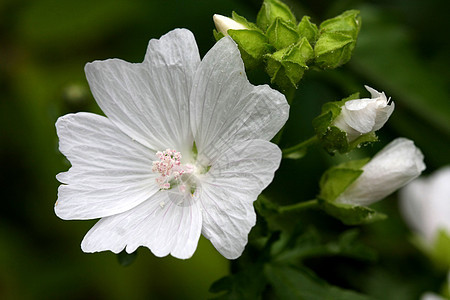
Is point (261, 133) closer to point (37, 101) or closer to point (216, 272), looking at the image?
point (216, 272)

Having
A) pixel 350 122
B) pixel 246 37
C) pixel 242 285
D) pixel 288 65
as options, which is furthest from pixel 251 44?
pixel 242 285

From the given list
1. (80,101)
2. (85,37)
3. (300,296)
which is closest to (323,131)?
(300,296)

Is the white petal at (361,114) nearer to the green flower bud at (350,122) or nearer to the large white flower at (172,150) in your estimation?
the green flower bud at (350,122)

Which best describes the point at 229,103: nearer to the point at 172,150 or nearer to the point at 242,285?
the point at 172,150

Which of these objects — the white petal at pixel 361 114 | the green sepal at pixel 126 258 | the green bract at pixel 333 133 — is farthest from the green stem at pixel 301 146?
the green sepal at pixel 126 258

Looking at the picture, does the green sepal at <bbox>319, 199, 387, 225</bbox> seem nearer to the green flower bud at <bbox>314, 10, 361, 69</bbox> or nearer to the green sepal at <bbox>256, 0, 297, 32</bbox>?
the green flower bud at <bbox>314, 10, 361, 69</bbox>

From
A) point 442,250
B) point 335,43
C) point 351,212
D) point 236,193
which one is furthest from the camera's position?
point 442,250

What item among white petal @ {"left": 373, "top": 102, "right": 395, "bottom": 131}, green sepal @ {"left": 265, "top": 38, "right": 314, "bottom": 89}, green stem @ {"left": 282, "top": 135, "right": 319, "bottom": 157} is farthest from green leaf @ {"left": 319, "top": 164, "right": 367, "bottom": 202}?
green sepal @ {"left": 265, "top": 38, "right": 314, "bottom": 89}
